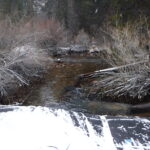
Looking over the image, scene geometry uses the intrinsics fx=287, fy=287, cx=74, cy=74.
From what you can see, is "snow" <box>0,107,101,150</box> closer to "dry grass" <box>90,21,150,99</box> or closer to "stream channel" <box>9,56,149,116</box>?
"stream channel" <box>9,56,149,116</box>

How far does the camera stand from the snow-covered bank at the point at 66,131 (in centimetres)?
438

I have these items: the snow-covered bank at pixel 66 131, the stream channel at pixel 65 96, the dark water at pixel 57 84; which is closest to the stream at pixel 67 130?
the snow-covered bank at pixel 66 131

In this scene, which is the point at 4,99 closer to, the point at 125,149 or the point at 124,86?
the point at 124,86

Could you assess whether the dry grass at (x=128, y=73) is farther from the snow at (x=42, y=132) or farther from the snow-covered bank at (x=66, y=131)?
the snow at (x=42, y=132)

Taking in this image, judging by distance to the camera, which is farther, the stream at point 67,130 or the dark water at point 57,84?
the dark water at point 57,84

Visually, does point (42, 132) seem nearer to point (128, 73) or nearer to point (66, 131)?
point (66, 131)

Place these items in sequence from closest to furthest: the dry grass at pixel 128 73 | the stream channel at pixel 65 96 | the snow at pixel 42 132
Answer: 1. the snow at pixel 42 132
2. the stream channel at pixel 65 96
3. the dry grass at pixel 128 73

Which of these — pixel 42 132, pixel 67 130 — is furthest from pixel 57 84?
pixel 42 132

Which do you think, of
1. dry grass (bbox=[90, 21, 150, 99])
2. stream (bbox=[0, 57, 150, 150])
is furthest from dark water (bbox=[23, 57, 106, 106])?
stream (bbox=[0, 57, 150, 150])

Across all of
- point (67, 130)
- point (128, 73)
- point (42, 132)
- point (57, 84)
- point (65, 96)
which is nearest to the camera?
point (42, 132)

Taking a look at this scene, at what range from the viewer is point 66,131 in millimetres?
4801

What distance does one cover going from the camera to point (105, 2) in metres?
26.6

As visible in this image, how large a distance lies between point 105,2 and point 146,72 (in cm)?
1980

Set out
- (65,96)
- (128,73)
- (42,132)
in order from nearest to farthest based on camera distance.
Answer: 1. (42,132)
2. (128,73)
3. (65,96)
